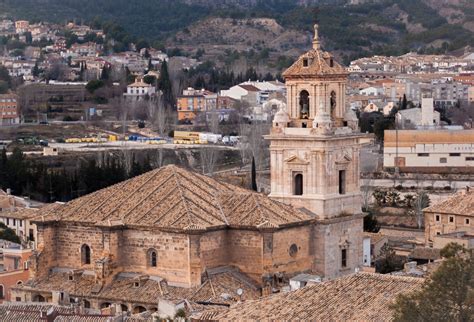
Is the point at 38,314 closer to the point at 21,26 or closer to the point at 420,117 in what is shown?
the point at 420,117

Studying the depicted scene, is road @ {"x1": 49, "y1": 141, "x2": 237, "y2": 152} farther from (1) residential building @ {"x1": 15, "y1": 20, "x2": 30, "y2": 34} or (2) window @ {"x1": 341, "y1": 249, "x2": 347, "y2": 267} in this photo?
(1) residential building @ {"x1": 15, "y1": 20, "x2": 30, "y2": 34}

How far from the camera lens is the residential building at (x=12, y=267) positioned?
Result: 140ft

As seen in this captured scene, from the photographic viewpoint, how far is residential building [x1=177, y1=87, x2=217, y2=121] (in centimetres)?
11850

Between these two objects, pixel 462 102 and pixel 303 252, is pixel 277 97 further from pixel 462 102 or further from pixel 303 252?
pixel 303 252

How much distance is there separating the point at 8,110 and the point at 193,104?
1543 centimetres

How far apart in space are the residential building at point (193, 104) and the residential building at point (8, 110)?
499 inches

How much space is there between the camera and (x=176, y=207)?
39.4m

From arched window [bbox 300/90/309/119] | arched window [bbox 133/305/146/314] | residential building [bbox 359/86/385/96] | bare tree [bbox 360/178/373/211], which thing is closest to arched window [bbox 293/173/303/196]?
arched window [bbox 300/90/309/119]

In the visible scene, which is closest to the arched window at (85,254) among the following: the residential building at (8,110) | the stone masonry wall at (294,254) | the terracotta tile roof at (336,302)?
the stone masonry wall at (294,254)

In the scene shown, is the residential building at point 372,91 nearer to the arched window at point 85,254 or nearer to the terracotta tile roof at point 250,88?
the terracotta tile roof at point 250,88

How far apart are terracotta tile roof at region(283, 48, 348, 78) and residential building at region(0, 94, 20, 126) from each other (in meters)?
67.5

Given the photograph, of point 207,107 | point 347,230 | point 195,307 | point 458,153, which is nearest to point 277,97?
point 207,107

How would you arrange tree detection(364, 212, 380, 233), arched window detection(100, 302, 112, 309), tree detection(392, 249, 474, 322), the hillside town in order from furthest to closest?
tree detection(364, 212, 380, 233) < arched window detection(100, 302, 112, 309) < the hillside town < tree detection(392, 249, 474, 322)

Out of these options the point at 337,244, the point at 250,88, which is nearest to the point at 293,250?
the point at 337,244
